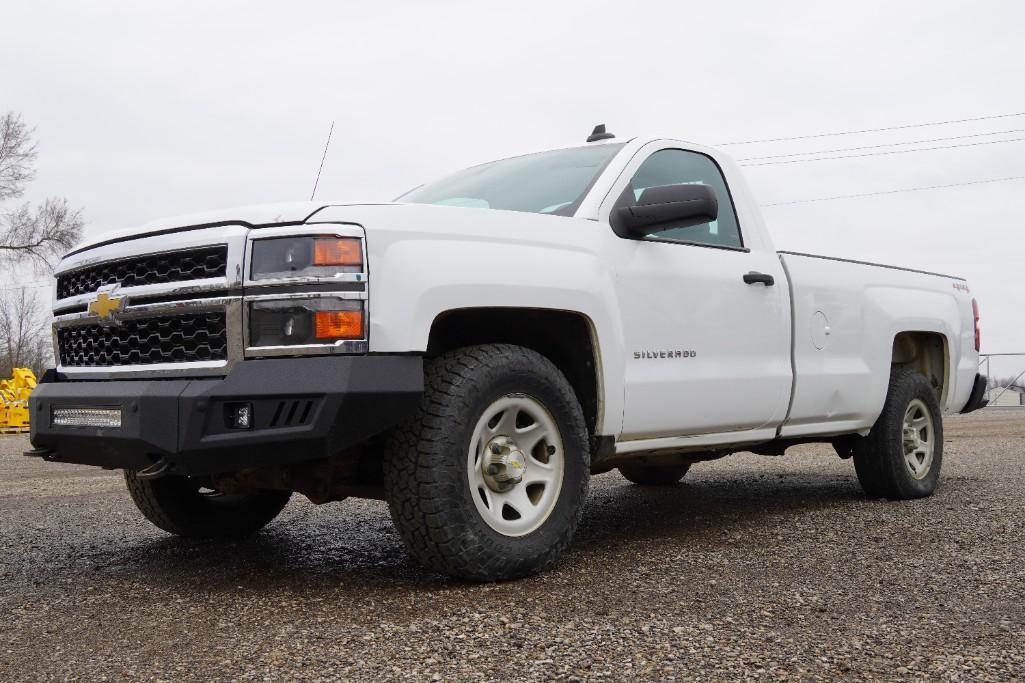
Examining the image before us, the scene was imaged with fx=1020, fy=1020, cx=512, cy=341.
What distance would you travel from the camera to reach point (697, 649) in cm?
294

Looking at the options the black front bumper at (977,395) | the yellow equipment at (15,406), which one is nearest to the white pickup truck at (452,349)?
the black front bumper at (977,395)

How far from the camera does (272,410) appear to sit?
3.39m

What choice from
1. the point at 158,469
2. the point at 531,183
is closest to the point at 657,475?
the point at 531,183

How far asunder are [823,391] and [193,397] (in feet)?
11.4

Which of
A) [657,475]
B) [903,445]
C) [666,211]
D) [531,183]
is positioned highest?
[531,183]

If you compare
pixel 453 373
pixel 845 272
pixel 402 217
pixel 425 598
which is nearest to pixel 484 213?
pixel 402 217

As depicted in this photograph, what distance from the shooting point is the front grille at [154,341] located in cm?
356

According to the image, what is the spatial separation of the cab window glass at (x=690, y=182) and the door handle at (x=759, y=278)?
0.75ft

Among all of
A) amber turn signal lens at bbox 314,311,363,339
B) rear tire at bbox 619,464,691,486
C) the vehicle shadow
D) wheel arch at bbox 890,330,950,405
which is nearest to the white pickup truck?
amber turn signal lens at bbox 314,311,363,339

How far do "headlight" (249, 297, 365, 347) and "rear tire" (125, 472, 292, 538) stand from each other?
144cm

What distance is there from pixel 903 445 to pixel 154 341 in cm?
456

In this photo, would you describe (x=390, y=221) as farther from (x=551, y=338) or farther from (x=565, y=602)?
(x=565, y=602)

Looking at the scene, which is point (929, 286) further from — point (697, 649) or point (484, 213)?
point (697, 649)

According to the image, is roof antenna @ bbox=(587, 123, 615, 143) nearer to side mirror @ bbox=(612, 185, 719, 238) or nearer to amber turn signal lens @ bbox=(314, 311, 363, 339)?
side mirror @ bbox=(612, 185, 719, 238)
